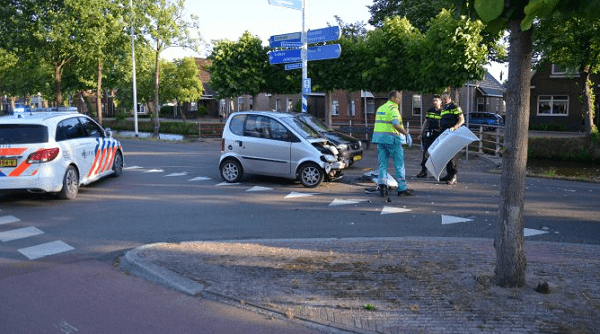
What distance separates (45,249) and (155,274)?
2.31 meters

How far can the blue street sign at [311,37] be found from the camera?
639 inches

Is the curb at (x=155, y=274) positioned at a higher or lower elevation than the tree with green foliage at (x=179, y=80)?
lower

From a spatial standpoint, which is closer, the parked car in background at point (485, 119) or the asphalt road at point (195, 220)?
the asphalt road at point (195, 220)

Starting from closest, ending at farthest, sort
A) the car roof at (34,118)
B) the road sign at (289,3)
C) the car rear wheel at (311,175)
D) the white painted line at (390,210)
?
the white painted line at (390,210) → the car roof at (34,118) → the car rear wheel at (311,175) → the road sign at (289,3)

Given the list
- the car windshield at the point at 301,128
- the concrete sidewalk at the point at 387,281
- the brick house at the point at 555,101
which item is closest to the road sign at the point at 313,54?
the car windshield at the point at 301,128

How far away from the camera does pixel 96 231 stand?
7824mm

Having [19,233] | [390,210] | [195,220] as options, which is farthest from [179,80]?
[390,210]

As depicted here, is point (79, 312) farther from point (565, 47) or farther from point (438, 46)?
point (565, 47)

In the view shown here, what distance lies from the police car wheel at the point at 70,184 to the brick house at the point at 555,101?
3746cm

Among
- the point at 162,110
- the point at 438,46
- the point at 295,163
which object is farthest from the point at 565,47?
the point at 162,110

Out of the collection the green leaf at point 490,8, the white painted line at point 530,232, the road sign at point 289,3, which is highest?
the road sign at point 289,3

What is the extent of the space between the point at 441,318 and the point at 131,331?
251cm

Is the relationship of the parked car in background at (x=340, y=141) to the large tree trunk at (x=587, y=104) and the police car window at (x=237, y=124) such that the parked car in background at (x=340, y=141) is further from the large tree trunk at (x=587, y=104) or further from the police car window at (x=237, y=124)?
the large tree trunk at (x=587, y=104)

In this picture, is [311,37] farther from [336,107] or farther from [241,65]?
[336,107]
